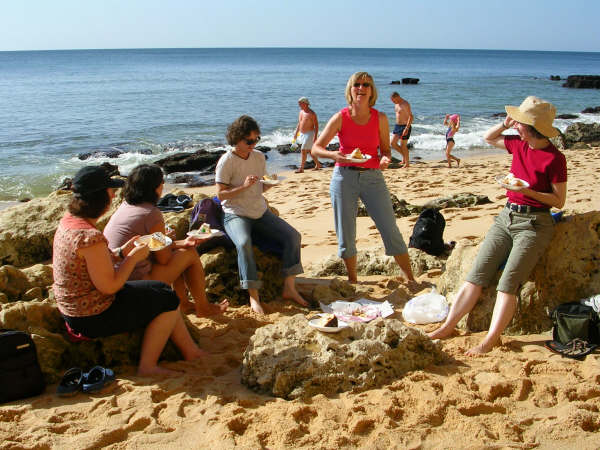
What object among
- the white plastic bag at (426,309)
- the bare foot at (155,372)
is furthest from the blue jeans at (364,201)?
the bare foot at (155,372)

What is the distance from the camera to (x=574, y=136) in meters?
17.5

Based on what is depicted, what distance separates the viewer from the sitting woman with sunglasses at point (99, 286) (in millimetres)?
3328

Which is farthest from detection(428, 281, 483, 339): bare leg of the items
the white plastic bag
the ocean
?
the ocean

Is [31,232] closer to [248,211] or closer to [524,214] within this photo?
[248,211]

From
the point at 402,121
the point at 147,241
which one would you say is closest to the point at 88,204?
the point at 147,241

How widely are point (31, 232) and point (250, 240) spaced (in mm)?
3696

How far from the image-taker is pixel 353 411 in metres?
2.99

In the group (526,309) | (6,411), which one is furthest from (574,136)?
(6,411)

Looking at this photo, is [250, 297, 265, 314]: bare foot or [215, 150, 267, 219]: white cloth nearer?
[250, 297, 265, 314]: bare foot

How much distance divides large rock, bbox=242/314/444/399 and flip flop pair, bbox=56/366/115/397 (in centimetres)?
88

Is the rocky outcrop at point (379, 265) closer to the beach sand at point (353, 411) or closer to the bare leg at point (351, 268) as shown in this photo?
the bare leg at point (351, 268)

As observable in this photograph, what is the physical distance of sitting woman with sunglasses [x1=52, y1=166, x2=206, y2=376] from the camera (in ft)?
10.9

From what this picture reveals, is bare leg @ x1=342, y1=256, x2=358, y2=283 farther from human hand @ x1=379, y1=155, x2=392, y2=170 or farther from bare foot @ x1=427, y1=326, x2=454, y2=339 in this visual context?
bare foot @ x1=427, y1=326, x2=454, y2=339

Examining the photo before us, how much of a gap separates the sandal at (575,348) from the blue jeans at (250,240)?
2356 millimetres
